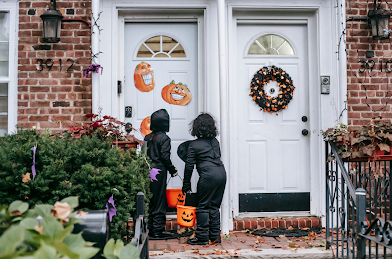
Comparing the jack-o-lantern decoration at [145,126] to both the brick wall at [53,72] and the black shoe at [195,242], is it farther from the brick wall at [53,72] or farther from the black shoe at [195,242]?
the black shoe at [195,242]

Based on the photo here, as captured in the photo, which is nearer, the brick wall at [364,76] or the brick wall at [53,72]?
the brick wall at [53,72]

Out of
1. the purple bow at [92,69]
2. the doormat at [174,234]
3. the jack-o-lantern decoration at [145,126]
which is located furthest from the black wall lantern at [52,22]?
the doormat at [174,234]

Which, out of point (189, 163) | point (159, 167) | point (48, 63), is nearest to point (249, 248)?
point (189, 163)

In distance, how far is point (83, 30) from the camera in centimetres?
451

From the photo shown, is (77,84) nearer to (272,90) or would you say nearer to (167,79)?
(167,79)

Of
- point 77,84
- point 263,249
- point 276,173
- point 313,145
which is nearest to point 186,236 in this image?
point 263,249

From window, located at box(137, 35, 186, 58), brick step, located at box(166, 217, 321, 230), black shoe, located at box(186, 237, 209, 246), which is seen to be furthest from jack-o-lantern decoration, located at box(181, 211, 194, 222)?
window, located at box(137, 35, 186, 58)

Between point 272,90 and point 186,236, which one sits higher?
point 272,90

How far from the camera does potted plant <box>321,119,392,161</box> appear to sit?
132 inches

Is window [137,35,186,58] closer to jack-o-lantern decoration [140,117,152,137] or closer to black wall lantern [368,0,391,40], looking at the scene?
jack-o-lantern decoration [140,117,152,137]

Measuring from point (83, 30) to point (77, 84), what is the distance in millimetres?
655

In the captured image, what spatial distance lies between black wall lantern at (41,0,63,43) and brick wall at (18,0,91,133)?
4.1 inches

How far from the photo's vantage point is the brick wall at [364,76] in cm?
461

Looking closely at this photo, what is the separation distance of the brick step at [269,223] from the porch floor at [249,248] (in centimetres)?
21
